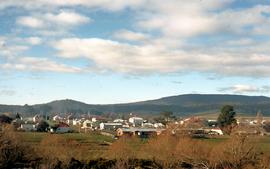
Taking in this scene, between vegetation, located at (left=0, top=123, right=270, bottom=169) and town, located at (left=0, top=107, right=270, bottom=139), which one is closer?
vegetation, located at (left=0, top=123, right=270, bottom=169)

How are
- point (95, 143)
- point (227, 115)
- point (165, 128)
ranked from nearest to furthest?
point (95, 143) < point (165, 128) < point (227, 115)

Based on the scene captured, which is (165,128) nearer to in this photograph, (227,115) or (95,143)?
(227,115)

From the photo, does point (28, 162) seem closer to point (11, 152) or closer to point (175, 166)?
point (11, 152)

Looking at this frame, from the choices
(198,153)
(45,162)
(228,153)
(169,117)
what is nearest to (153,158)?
(198,153)

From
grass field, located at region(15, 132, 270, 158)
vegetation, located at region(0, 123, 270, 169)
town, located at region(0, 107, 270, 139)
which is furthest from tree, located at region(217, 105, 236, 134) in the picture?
vegetation, located at region(0, 123, 270, 169)

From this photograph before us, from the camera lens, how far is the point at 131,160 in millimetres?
41250

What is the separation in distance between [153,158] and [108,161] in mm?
5314

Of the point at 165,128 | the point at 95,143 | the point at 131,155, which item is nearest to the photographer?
the point at 131,155

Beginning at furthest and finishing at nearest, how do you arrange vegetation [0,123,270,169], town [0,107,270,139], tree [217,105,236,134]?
tree [217,105,236,134], town [0,107,270,139], vegetation [0,123,270,169]

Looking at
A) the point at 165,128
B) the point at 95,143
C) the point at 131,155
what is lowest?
the point at 95,143

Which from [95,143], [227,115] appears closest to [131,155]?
[95,143]

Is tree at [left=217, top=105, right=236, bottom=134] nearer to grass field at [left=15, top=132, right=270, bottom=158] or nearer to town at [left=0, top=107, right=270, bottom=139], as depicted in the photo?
town at [left=0, top=107, right=270, bottom=139]

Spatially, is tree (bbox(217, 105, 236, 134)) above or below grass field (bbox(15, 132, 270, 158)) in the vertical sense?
above

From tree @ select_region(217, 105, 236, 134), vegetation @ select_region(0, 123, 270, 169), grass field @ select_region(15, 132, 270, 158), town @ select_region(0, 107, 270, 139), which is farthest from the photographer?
tree @ select_region(217, 105, 236, 134)
